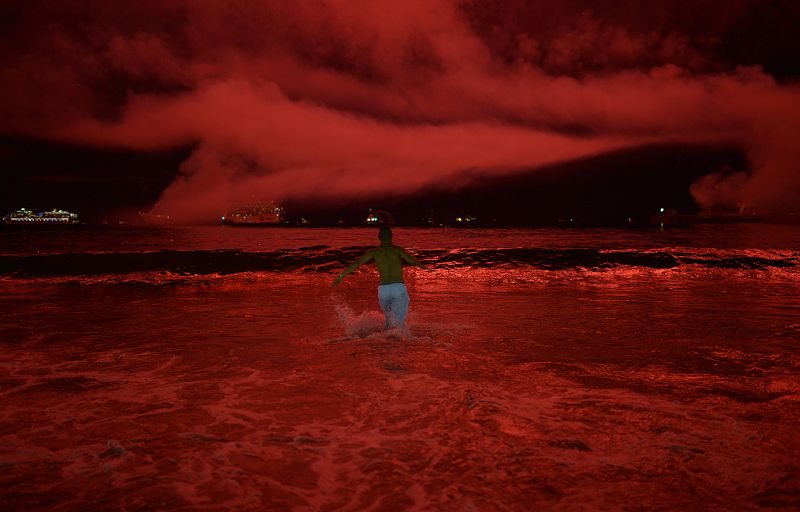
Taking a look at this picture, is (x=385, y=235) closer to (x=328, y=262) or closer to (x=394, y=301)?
(x=394, y=301)

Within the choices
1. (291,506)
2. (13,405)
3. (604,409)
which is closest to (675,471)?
(604,409)

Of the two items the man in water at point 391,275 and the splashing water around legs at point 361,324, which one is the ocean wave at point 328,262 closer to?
the splashing water around legs at point 361,324

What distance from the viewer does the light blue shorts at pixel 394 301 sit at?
10.5 m

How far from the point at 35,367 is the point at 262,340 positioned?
3832 millimetres

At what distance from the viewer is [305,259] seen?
122ft

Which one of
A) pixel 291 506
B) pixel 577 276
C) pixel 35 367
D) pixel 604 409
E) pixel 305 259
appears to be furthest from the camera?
pixel 305 259

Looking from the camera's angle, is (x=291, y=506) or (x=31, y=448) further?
(x=31, y=448)

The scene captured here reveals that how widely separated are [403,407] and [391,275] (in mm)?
3975

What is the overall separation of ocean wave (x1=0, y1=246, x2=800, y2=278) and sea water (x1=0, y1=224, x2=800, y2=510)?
16.5 meters

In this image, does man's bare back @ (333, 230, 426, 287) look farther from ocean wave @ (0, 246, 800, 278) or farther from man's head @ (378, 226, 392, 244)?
ocean wave @ (0, 246, 800, 278)

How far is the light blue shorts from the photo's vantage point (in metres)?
10.5

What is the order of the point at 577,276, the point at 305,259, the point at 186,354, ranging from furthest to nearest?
the point at 305,259
the point at 577,276
the point at 186,354

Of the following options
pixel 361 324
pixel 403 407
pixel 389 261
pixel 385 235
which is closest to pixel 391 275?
pixel 389 261

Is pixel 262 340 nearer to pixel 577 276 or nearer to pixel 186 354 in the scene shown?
pixel 186 354
